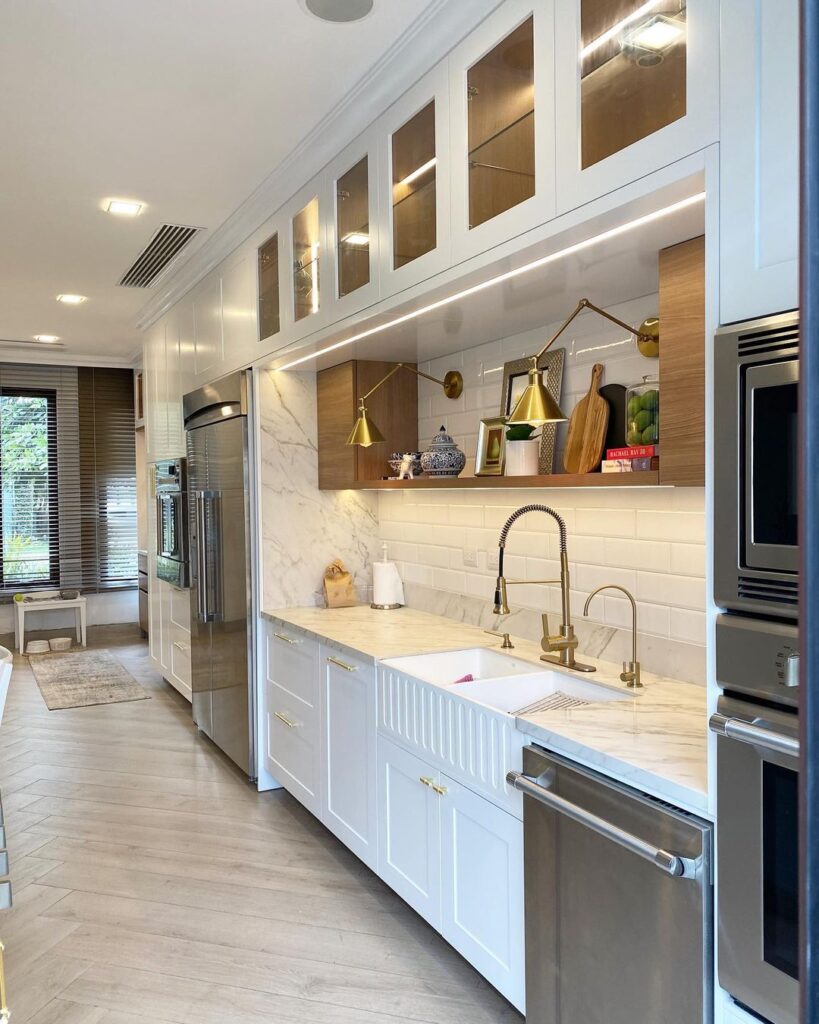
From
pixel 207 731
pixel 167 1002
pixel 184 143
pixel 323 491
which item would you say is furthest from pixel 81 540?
pixel 167 1002

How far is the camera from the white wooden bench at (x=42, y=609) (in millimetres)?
7285

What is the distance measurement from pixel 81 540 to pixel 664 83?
7.72m

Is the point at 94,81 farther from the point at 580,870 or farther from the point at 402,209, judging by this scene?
the point at 580,870

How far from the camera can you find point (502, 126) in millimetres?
1989

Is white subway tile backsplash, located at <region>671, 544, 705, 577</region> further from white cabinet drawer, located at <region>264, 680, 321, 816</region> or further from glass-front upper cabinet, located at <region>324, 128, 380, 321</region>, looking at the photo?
white cabinet drawer, located at <region>264, 680, 321, 816</region>

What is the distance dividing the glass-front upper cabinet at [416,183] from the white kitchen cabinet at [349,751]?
131 cm

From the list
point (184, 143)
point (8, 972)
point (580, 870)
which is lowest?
point (8, 972)

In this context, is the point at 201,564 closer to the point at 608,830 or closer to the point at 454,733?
the point at 454,733

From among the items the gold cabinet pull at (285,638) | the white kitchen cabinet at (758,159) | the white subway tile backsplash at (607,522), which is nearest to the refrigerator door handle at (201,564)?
the gold cabinet pull at (285,638)

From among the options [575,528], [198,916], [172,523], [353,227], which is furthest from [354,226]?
[172,523]

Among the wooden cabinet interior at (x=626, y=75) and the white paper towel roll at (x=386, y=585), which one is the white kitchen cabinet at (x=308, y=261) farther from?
the wooden cabinet interior at (x=626, y=75)

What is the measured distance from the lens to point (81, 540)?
8195 mm

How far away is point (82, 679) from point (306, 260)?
4.36 meters

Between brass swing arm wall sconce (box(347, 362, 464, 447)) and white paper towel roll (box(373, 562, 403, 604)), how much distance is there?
644 millimetres
